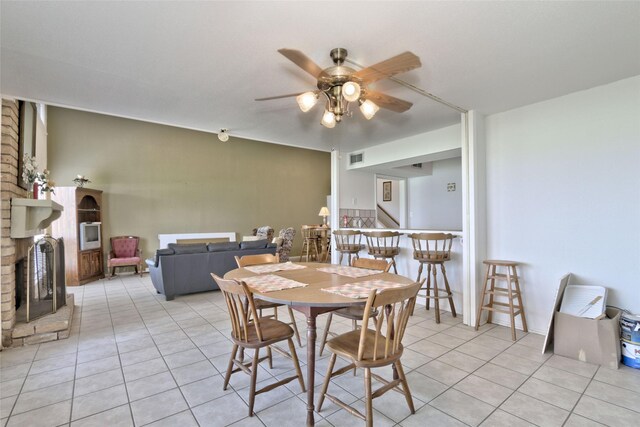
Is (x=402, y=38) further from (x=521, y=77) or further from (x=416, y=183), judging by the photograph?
(x=416, y=183)

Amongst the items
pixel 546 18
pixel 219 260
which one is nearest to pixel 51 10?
pixel 546 18

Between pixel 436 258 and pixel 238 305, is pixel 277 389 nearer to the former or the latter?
pixel 238 305

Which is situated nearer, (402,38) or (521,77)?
(402,38)

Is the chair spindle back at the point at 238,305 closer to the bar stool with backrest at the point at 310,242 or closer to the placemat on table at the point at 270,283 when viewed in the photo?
the placemat on table at the point at 270,283

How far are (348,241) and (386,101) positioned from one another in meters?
2.82

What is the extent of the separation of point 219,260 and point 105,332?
183 centimetres

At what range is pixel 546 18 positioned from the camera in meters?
1.81

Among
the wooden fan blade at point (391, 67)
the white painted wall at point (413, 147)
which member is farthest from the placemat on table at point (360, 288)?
the white painted wall at point (413, 147)

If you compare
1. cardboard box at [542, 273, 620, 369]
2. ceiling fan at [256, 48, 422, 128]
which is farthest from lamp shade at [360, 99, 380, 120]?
cardboard box at [542, 273, 620, 369]

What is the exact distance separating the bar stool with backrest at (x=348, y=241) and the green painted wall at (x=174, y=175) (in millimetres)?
3998

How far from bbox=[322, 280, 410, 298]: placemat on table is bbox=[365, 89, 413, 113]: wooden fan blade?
1421 mm

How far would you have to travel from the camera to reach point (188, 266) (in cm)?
461

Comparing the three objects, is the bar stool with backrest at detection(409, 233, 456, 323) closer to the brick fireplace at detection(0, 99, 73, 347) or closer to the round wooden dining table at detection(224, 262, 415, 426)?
the round wooden dining table at detection(224, 262, 415, 426)

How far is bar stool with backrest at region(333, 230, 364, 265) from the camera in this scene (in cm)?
465
